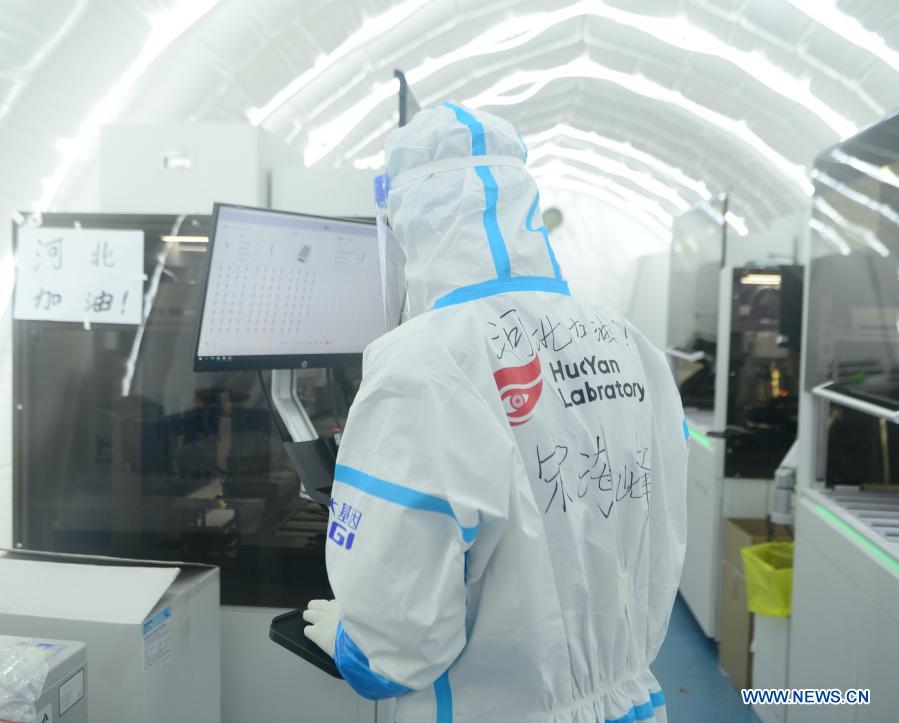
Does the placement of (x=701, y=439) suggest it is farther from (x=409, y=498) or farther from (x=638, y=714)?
(x=409, y=498)

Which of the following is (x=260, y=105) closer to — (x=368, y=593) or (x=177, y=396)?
(x=177, y=396)

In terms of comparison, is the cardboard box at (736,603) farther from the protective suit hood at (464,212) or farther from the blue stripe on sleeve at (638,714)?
the protective suit hood at (464,212)

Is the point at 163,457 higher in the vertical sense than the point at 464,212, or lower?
lower

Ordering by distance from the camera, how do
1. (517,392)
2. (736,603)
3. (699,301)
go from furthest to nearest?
(699,301) → (736,603) → (517,392)

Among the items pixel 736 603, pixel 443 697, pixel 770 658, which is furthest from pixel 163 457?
pixel 736 603

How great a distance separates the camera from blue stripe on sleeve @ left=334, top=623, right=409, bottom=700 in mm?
1081

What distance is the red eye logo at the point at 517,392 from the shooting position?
43.6 inches

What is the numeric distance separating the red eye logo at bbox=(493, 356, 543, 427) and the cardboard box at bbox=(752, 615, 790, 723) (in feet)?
6.62

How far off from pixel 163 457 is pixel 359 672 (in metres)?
1.03

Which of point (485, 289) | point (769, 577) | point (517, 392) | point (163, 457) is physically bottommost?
point (769, 577)

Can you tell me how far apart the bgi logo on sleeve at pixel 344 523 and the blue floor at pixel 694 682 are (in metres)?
2.27

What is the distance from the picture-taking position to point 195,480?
6.27 feet

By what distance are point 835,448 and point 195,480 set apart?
77.0 inches

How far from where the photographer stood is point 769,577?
267 centimetres
